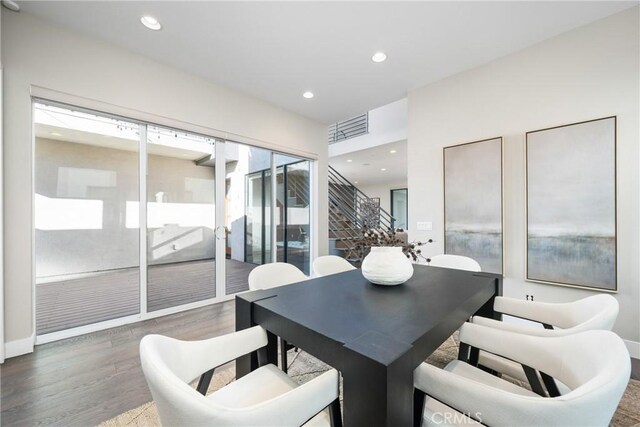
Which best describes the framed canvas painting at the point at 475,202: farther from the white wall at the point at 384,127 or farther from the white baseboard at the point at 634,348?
the white wall at the point at 384,127

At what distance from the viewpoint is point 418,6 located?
7.13 ft

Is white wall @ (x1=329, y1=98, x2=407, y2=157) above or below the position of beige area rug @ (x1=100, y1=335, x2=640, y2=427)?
above

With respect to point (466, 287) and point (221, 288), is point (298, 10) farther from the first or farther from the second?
point (221, 288)

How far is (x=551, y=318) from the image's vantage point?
4.78 feet

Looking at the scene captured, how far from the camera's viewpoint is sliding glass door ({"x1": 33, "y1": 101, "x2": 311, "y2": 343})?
8.51 ft

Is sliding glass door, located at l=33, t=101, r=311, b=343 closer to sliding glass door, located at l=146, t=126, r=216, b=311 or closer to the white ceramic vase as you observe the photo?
sliding glass door, located at l=146, t=126, r=216, b=311

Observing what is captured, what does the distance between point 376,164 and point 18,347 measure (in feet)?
23.9

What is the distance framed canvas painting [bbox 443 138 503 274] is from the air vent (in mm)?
3138

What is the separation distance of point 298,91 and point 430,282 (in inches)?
123

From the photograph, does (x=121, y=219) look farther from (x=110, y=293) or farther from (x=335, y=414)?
(x=335, y=414)

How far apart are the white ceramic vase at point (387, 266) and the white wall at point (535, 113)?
6.34 ft

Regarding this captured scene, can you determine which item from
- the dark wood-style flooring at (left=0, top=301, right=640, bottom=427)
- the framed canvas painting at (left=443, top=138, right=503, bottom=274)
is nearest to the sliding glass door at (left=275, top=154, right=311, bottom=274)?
the dark wood-style flooring at (left=0, top=301, right=640, bottom=427)

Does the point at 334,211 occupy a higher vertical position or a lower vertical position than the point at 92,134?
lower

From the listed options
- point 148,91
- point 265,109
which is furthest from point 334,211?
point 148,91
